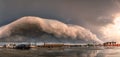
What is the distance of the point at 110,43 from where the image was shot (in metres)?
148

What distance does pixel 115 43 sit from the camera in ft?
495

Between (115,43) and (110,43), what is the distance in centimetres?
377
